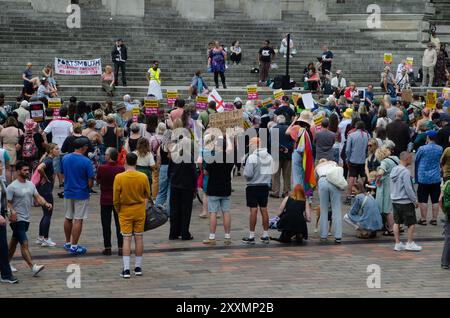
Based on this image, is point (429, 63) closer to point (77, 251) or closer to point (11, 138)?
point (11, 138)

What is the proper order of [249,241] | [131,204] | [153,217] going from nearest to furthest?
[131,204] < [153,217] < [249,241]

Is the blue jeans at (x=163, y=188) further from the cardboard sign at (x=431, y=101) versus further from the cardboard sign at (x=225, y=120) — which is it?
the cardboard sign at (x=431, y=101)

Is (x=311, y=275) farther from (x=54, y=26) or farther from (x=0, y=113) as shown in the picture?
(x=54, y=26)

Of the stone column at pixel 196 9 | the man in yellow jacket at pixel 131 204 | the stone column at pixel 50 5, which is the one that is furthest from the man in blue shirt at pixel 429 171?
the stone column at pixel 196 9

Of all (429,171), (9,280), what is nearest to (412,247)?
(429,171)

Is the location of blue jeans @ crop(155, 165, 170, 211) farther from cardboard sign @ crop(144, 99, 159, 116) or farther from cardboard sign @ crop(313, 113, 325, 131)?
cardboard sign @ crop(144, 99, 159, 116)

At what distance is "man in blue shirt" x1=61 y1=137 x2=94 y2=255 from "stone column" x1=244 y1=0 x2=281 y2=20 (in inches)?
1077

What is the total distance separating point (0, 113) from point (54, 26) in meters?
14.1

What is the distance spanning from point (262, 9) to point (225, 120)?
24.4 m

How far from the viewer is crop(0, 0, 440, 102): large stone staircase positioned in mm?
A: 31734

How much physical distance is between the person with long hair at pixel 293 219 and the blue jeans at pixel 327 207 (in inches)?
15.4

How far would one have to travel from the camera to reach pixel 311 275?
13.1 metres

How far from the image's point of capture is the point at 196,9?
3928 cm

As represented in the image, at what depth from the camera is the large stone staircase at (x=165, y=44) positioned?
3173 cm
